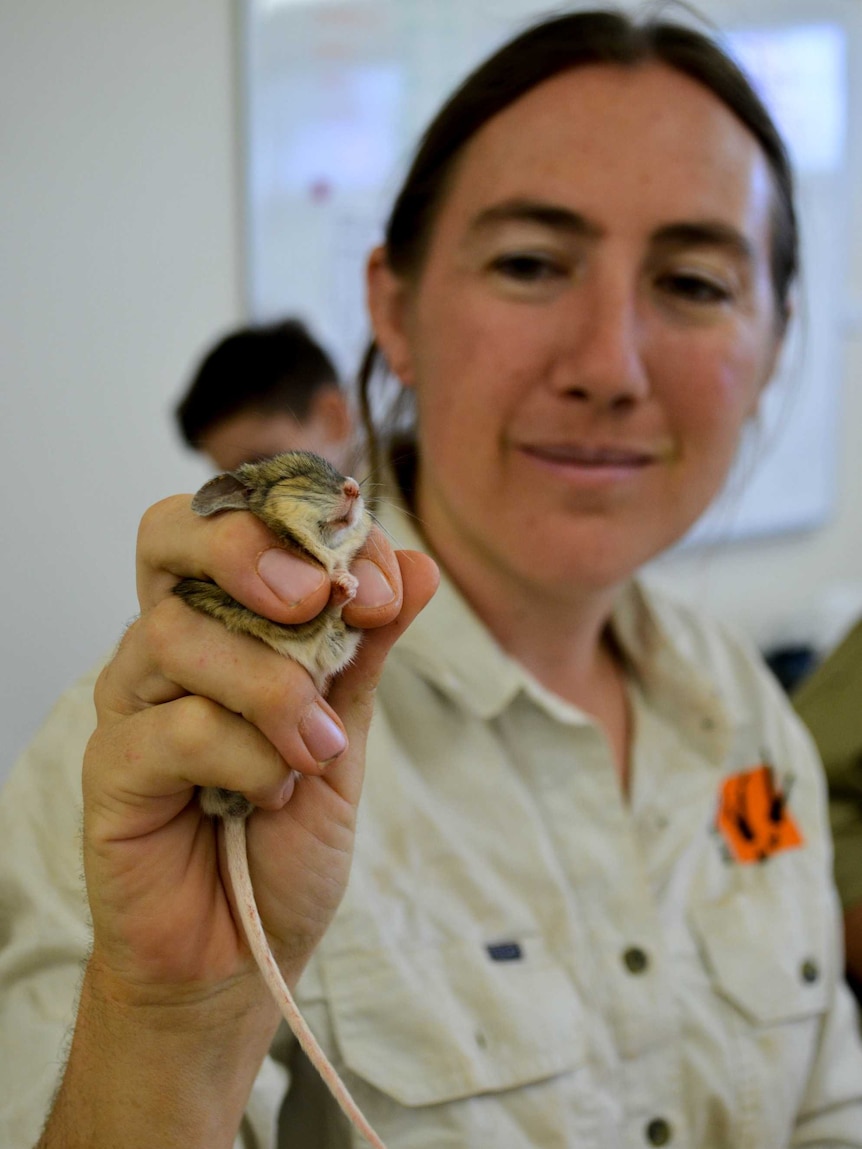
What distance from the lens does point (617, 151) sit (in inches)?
41.4

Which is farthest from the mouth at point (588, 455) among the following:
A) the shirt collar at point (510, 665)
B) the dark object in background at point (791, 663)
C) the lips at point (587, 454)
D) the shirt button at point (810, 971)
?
the dark object in background at point (791, 663)

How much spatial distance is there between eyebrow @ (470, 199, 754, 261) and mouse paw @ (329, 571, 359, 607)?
0.63 m

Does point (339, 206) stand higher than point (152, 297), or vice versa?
point (339, 206)

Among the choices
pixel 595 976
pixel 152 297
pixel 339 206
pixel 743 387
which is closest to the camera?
pixel 595 976

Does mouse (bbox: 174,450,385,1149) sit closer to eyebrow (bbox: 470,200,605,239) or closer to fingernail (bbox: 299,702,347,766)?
fingernail (bbox: 299,702,347,766)

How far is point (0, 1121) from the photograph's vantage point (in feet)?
2.34

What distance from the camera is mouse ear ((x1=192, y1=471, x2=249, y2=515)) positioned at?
59cm

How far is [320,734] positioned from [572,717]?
2.00 ft

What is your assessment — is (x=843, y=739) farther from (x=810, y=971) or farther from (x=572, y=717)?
(x=572, y=717)

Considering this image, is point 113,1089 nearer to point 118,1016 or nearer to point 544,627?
point 118,1016

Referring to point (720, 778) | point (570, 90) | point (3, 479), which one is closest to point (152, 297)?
point (3, 479)

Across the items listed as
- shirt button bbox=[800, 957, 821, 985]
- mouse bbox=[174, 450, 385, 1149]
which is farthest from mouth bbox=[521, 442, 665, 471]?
shirt button bbox=[800, 957, 821, 985]

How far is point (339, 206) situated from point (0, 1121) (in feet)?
7.67

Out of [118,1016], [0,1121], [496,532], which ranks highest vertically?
[496,532]
